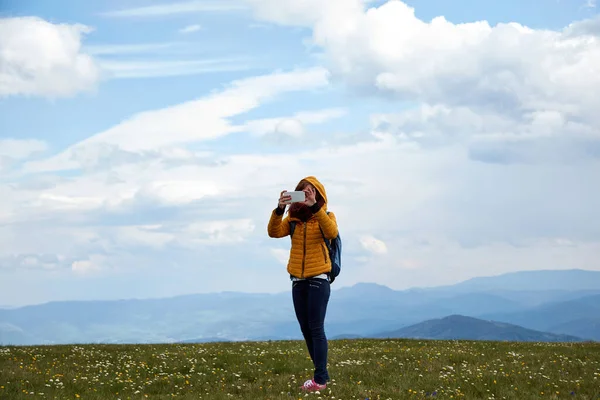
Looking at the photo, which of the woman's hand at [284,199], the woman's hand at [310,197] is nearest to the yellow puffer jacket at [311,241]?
the woman's hand at [310,197]

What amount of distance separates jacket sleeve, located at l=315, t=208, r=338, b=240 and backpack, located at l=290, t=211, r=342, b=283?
21 cm

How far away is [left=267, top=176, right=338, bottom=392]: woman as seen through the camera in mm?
11148

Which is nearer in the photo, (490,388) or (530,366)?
(490,388)

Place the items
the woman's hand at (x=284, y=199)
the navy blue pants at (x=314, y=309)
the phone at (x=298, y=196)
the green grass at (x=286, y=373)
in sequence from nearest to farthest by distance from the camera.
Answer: the phone at (x=298, y=196) < the woman's hand at (x=284, y=199) < the navy blue pants at (x=314, y=309) < the green grass at (x=286, y=373)

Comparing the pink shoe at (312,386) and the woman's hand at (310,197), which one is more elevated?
A: the woman's hand at (310,197)

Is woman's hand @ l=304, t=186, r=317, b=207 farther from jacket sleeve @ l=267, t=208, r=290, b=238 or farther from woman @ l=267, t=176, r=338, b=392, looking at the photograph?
jacket sleeve @ l=267, t=208, r=290, b=238

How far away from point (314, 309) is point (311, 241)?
1254mm

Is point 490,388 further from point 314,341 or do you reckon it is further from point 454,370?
point 314,341

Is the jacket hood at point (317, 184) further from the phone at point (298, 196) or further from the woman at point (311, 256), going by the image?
the phone at point (298, 196)

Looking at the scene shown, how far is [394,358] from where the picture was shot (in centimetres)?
1611

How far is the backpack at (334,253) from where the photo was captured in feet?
37.6

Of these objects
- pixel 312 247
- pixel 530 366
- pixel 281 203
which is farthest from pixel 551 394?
pixel 281 203

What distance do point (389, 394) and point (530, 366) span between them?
5.84m

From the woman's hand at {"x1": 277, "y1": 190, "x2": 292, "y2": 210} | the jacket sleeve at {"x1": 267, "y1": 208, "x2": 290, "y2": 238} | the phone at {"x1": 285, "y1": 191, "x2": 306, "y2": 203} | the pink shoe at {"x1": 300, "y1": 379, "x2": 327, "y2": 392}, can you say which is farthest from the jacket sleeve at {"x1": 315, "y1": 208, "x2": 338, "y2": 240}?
the pink shoe at {"x1": 300, "y1": 379, "x2": 327, "y2": 392}
